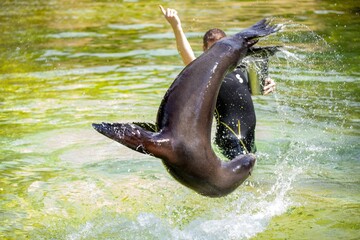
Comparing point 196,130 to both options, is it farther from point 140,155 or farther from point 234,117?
point 140,155

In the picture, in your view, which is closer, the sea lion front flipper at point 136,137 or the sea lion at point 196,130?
the sea lion front flipper at point 136,137

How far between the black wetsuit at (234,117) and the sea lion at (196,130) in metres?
1.43

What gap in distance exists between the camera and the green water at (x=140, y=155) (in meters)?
6.65

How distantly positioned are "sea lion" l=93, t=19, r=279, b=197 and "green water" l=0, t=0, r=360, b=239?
546 millimetres

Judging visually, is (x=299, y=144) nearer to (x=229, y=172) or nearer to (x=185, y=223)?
(x=185, y=223)

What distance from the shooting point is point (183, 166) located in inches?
201

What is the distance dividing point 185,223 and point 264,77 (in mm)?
1593

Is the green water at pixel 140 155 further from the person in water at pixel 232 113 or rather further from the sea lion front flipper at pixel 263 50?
the person in water at pixel 232 113

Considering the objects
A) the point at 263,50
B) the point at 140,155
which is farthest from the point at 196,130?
the point at 140,155

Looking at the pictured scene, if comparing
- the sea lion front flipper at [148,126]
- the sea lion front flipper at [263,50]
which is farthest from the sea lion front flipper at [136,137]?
the sea lion front flipper at [263,50]

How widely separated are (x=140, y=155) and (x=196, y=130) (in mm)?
3701

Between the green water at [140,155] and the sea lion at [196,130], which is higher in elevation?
the sea lion at [196,130]

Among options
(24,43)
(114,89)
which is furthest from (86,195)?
(24,43)

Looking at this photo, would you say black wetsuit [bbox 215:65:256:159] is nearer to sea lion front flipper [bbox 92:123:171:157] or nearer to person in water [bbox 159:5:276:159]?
person in water [bbox 159:5:276:159]
